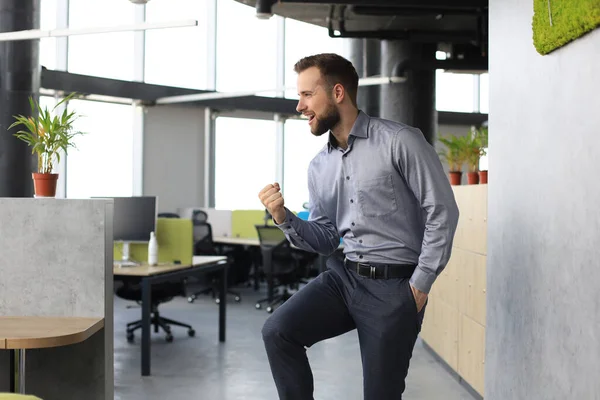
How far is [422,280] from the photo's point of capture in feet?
8.00

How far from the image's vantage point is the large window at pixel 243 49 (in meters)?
12.4

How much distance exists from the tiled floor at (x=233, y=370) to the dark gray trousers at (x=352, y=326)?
1.93 meters

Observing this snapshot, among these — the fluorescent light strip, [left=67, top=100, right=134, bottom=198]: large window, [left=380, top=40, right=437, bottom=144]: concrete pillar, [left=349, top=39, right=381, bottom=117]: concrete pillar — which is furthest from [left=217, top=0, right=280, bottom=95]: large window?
the fluorescent light strip

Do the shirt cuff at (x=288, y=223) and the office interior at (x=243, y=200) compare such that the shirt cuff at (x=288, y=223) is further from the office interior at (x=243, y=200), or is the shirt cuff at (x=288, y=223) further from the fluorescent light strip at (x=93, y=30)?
the fluorescent light strip at (x=93, y=30)

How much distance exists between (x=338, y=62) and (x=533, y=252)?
1.03 metres

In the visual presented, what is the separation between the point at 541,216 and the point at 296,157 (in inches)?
415

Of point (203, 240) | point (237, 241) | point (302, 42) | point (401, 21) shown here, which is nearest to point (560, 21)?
point (401, 21)

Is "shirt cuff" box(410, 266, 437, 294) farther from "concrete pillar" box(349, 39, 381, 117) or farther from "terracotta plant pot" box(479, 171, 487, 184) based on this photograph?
"concrete pillar" box(349, 39, 381, 117)

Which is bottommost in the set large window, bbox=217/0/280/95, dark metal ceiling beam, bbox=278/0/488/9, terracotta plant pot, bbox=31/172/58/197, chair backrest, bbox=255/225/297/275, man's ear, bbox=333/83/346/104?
chair backrest, bbox=255/225/297/275

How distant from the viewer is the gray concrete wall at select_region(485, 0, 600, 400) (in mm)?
2309

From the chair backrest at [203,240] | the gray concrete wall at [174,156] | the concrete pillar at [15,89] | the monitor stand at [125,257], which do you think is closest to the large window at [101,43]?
the gray concrete wall at [174,156]

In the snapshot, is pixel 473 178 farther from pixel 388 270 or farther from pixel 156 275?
pixel 388 270

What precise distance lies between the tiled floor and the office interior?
0.03 meters

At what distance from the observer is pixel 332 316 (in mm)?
2590
